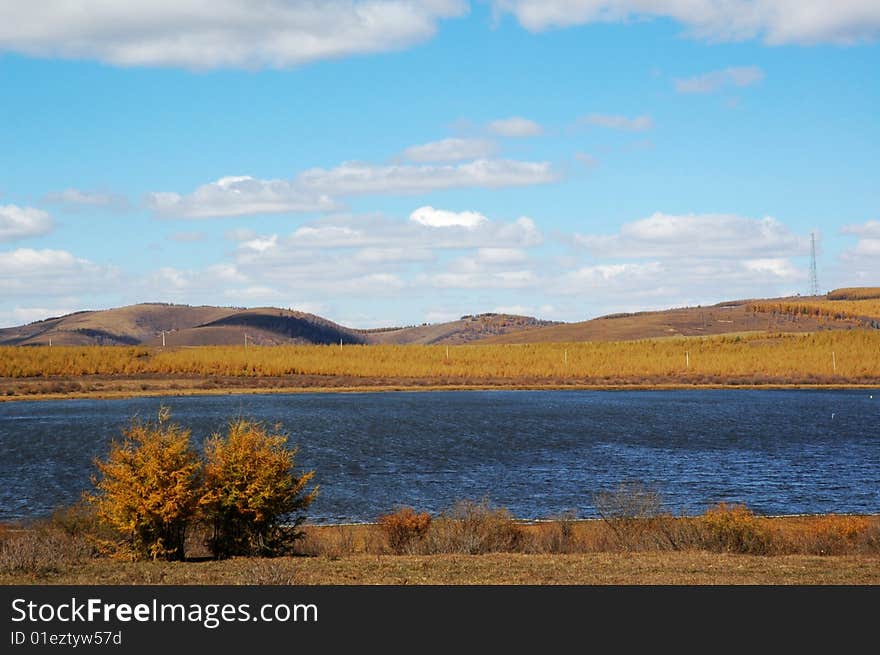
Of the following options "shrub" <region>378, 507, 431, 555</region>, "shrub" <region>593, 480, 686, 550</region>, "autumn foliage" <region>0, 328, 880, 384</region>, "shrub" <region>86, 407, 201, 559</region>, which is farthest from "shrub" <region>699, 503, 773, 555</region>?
"autumn foliage" <region>0, 328, 880, 384</region>

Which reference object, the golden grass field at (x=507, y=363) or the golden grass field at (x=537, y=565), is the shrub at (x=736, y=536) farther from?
the golden grass field at (x=507, y=363)

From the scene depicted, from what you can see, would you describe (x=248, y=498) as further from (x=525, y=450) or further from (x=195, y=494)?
(x=525, y=450)

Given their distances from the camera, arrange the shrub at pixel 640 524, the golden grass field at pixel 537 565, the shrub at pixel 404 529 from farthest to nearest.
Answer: the shrub at pixel 404 529 < the shrub at pixel 640 524 < the golden grass field at pixel 537 565

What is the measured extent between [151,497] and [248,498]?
1.90m

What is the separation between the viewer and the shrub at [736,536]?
760 inches

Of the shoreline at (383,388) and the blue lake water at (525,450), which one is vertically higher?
the shoreline at (383,388)

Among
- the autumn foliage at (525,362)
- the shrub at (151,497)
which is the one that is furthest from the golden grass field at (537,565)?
the autumn foliage at (525,362)

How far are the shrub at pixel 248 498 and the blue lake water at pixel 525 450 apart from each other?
Answer: 10.3m

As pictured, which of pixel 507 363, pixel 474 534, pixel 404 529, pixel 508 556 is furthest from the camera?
pixel 507 363

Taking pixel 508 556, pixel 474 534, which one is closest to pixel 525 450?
pixel 474 534

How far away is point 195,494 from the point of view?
18.9 meters

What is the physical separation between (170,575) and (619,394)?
109 metres

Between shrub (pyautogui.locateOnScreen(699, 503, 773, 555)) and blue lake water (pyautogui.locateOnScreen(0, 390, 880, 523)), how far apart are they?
1059 centimetres

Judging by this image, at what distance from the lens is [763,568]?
15477 mm
